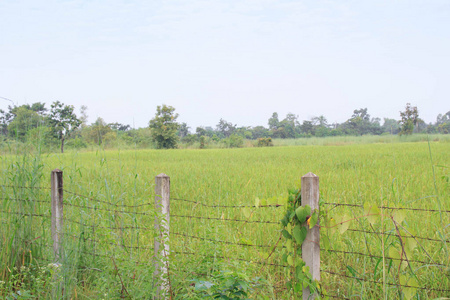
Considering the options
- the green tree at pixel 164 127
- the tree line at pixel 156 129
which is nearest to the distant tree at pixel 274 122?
the tree line at pixel 156 129

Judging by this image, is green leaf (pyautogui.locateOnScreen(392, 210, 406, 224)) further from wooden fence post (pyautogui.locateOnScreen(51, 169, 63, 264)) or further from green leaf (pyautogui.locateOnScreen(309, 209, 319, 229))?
wooden fence post (pyautogui.locateOnScreen(51, 169, 63, 264))

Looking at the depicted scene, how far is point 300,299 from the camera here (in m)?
2.08

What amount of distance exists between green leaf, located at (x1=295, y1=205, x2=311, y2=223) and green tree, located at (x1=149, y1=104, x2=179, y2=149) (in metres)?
34.0

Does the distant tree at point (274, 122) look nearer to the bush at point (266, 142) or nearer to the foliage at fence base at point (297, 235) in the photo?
the bush at point (266, 142)

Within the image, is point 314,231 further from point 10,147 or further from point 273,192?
point 273,192

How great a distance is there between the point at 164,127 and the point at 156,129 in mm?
1121

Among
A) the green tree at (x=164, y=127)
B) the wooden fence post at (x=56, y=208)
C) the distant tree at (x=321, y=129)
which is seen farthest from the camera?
the distant tree at (x=321, y=129)

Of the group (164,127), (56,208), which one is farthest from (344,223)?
(164,127)

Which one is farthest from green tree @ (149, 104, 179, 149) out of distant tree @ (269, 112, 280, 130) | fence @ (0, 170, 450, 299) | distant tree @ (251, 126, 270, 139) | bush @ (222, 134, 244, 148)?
distant tree @ (269, 112, 280, 130)

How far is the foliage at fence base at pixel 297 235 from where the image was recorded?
5.98 feet

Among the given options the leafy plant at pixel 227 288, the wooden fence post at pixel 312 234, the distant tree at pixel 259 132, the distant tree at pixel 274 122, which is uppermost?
the distant tree at pixel 274 122

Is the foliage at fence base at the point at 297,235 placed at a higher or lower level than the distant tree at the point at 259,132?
lower

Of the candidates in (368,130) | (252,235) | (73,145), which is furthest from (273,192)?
(368,130)

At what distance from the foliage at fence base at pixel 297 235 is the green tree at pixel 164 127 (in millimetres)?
33910
